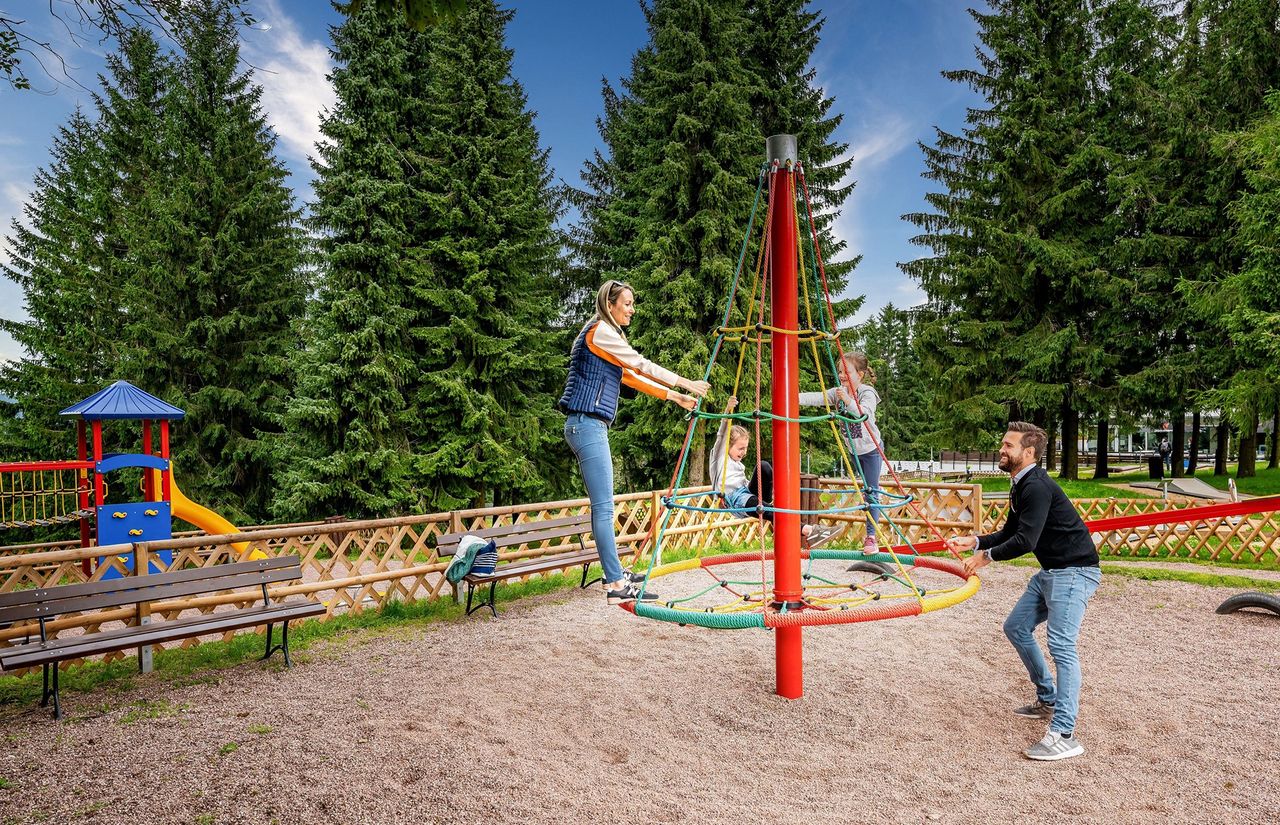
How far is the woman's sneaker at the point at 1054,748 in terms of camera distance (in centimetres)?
411

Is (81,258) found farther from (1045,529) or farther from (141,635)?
(1045,529)

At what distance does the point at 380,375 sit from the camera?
17344mm

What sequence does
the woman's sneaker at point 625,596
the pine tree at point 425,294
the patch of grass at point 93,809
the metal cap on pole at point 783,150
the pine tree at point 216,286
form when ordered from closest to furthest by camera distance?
the patch of grass at point 93,809 → the woman's sneaker at point 625,596 → the metal cap on pole at point 783,150 → the pine tree at point 425,294 → the pine tree at point 216,286

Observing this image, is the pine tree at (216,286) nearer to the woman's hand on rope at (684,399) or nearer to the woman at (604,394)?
the woman at (604,394)

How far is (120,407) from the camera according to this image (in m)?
11.0

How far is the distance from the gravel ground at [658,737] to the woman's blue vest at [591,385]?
2.04 meters

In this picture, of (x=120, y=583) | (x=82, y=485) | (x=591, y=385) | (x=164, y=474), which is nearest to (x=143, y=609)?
(x=120, y=583)

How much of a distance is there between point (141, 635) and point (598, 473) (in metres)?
4.33

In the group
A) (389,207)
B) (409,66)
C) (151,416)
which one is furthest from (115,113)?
(151,416)

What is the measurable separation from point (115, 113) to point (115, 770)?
2563cm

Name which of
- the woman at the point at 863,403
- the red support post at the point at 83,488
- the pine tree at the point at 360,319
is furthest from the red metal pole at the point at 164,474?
the woman at the point at 863,403

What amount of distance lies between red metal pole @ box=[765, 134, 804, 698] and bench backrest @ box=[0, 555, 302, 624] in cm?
489

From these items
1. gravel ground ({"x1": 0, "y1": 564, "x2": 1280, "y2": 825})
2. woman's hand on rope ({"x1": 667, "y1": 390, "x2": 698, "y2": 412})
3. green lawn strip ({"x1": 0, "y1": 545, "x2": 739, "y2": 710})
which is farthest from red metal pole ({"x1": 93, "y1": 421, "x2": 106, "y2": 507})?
woman's hand on rope ({"x1": 667, "y1": 390, "x2": 698, "y2": 412})

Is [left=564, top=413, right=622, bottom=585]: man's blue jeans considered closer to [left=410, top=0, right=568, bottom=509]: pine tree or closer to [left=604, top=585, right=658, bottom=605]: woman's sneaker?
[left=604, top=585, right=658, bottom=605]: woman's sneaker
